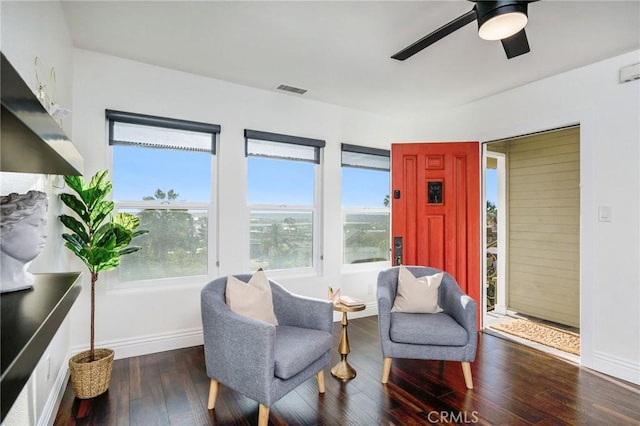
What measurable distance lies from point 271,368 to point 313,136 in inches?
106

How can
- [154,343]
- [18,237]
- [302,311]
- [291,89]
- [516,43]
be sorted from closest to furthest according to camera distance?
[18,237] < [516,43] < [302,311] < [154,343] < [291,89]

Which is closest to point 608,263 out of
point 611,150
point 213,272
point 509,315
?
point 611,150

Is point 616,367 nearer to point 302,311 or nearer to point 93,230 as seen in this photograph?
point 302,311

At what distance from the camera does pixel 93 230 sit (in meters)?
2.38

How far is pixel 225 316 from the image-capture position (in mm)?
2010

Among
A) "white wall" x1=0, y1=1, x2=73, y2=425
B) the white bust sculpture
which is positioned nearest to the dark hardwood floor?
"white wall" x1=0, y1=1, x2=73, y2=425

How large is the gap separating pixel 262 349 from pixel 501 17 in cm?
217

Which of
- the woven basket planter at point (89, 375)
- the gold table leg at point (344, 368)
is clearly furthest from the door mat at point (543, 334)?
the woven basket planter at point (89, 375)

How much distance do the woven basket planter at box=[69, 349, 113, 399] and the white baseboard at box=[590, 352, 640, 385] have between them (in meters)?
3.85

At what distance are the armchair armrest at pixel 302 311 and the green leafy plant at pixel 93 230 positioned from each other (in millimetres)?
1170

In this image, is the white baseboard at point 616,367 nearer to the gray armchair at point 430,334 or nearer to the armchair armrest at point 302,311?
the gray armchair at point 430,334

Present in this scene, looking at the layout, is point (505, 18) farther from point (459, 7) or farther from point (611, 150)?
point (611, 150)

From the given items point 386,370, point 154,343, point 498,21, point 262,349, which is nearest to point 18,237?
point 262,349

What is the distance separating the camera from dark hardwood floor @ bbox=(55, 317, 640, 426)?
2072mm
